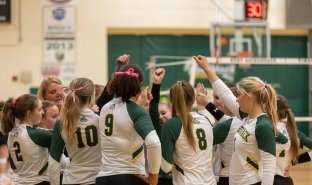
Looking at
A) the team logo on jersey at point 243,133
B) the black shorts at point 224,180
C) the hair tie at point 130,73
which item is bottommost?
the black shorts at point 224,180

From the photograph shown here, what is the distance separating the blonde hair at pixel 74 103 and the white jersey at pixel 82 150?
4 centimetres

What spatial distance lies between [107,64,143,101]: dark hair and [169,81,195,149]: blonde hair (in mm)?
295

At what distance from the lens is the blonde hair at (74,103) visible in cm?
418

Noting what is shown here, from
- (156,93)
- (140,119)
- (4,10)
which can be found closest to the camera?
(140,119)

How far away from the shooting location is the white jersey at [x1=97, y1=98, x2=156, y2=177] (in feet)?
13.1

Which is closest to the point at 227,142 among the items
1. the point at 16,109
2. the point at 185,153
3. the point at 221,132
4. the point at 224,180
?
the point at 221,132

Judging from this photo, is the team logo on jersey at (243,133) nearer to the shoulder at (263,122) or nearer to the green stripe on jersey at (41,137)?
the shoulder at (263,122)

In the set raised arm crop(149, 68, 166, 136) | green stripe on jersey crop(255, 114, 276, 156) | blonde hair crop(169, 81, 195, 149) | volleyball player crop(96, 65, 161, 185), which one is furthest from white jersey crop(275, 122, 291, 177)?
volleyball player crop(96, 65, 161, 185)

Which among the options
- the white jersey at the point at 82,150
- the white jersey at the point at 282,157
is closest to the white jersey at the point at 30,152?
the white jersey at the point at 82,150

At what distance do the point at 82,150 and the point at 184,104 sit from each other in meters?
0.79

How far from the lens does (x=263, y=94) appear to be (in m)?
4.06

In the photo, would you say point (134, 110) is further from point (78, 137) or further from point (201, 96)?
point (201, 96)

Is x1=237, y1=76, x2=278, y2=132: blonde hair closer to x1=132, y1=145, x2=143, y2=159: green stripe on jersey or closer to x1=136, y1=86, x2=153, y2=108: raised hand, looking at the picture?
x1=136, y1=86, x2=153, y2=108: raised hand

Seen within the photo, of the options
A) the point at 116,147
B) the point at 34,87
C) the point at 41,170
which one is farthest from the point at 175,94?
the point at 34,87
